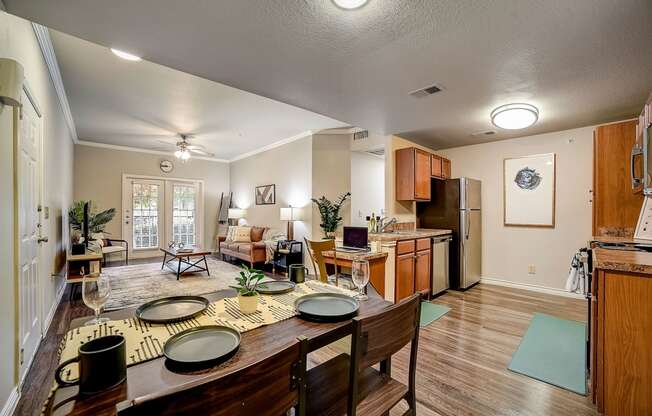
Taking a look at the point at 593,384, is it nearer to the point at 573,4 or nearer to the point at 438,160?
the point at 573,4

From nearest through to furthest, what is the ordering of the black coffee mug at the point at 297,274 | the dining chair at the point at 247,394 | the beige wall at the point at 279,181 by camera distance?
the dining chair at the point at 247,394
the black coffee mug at the point at 297,274
the beige wall at the point at 279,181

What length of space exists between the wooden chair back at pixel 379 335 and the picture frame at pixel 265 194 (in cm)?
557

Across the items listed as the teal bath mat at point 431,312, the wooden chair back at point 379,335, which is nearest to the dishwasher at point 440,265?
the teal bath mat at point 431,312

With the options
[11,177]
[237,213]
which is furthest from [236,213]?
[11,177]

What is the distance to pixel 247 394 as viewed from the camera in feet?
2.02

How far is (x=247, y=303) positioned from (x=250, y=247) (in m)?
4.47

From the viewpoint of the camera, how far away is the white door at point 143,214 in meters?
6.77

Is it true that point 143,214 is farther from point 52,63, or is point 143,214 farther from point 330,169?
point 330,169

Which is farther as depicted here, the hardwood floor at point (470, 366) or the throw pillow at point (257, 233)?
the throw pillow at point (257, 233)

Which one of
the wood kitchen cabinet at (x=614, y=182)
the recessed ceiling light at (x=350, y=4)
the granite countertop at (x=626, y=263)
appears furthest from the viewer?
the wood kitchen cabinet at (x=614, y=182)

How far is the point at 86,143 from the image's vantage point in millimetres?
6312

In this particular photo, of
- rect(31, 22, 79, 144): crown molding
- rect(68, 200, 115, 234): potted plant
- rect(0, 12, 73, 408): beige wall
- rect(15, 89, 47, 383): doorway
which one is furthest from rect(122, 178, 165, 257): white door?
rect(15, 89, 47, 383): doorway

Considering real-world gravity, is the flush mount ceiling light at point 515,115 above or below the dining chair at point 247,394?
above

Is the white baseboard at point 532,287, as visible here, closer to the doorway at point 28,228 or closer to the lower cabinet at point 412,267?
the lower cabinet at point 412,267
